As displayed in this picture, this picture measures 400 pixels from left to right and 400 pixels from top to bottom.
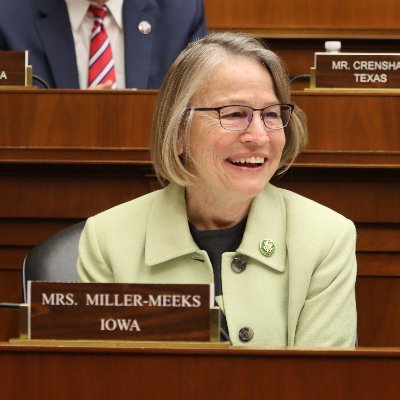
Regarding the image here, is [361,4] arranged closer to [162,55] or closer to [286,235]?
Result: [162,55]

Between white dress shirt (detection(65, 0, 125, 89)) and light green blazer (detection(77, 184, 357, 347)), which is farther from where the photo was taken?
white dress shirt (detection(65, 0, 125, 89))

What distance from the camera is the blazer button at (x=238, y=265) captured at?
1.92 meters

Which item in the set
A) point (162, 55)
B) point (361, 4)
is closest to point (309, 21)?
point (361, 4)

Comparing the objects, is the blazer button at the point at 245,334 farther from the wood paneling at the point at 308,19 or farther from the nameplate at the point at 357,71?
the wood paneling at the point at 308,19

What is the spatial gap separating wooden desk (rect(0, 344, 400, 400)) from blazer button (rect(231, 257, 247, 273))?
22.6 inches

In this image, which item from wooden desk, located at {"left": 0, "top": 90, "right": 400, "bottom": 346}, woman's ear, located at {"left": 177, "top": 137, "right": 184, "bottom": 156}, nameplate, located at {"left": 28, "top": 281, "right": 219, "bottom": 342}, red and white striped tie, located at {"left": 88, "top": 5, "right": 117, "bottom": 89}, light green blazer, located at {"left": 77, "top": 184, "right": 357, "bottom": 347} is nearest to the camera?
nameplate, located at {"left": 28, "top": 281, "right": 219, "bottom": 342}

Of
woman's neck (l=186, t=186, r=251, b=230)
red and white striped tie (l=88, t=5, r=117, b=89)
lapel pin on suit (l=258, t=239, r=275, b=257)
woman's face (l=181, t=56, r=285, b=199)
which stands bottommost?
lapel pin on suit (l=258, t=239, r=275, b=257)

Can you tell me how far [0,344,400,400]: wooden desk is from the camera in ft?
4.36

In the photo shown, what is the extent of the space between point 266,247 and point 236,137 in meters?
0.21

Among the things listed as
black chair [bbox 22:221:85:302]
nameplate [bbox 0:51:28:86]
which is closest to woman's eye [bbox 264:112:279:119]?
black chair [bbox 22:221:85:302]

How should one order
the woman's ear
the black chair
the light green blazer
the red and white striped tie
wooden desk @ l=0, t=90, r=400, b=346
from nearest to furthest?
1. the light green blazer
2. the woman's ear
3. the black chair
4. wooden desk @ l=0, t=90, r=400, b=346
5. the red and white striped tie

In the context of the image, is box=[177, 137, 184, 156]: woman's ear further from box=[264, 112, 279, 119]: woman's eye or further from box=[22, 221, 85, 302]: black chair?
box=[22, 221, 85, 302]: black chair

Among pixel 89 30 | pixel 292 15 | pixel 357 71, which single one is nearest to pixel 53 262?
pixel 357 71

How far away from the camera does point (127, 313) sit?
147 centimetres
